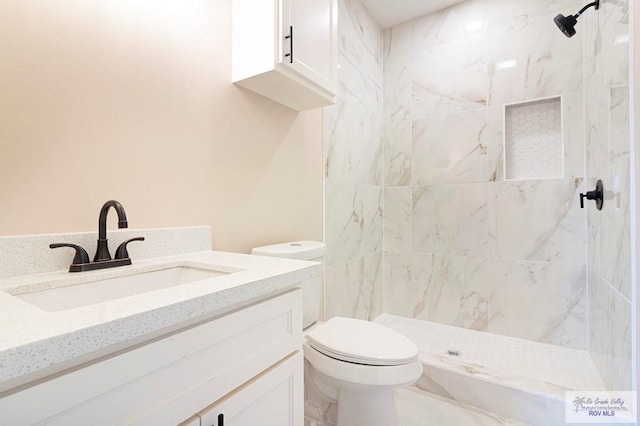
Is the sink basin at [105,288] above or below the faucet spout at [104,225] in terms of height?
below

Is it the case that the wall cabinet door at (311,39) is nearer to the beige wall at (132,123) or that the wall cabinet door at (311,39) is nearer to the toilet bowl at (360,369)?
the beige wall at (132,123)

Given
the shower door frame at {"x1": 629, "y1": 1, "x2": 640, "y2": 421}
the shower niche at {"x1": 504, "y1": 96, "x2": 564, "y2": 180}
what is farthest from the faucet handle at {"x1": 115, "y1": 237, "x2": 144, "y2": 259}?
the shower niche at {"x1": 504, "y1": 96, "x2": 564, "y2": 180}

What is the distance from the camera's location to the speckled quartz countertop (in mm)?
366

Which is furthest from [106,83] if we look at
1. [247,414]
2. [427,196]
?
[427,196]

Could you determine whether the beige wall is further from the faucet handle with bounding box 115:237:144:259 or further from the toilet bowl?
the toilet bowl

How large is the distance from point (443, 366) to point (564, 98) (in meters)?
1.82

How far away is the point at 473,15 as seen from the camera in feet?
7.26

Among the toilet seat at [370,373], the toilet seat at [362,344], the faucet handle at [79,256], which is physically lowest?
the toilet seat at [370,373]

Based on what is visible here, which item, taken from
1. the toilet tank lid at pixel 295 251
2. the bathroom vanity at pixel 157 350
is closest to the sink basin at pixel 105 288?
the bathroom vanity at pixel 157 350

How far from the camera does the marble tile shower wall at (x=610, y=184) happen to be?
118 cm

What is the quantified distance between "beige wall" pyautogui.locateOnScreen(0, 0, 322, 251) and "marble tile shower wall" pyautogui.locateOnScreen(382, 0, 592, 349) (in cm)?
136

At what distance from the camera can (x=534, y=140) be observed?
6.71 ft

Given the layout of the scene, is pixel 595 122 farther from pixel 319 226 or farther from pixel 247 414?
pixel 247 414

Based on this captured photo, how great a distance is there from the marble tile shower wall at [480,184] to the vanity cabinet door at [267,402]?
1.83 m
